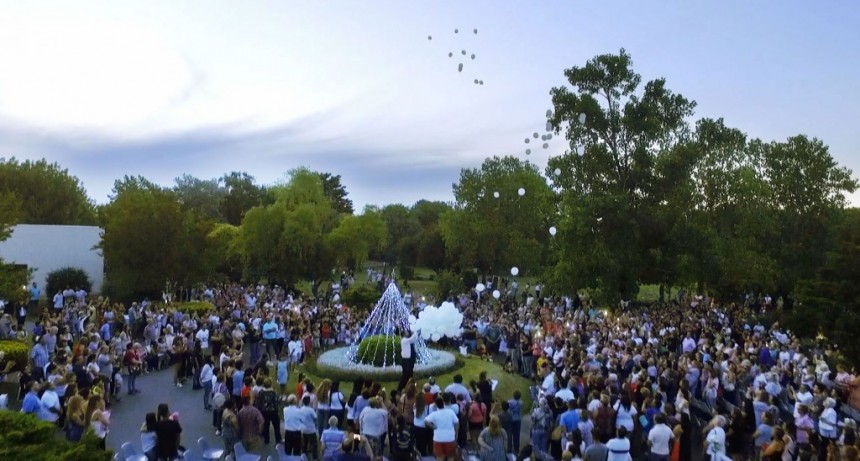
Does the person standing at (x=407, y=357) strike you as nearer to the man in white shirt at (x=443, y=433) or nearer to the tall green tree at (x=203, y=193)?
the man in white shirt at (x=443, y=433)

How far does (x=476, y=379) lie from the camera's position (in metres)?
17.1

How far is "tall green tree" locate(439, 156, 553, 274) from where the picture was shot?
163 ft

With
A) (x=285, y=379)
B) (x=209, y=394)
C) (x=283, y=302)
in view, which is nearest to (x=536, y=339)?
(x=285, y=379)

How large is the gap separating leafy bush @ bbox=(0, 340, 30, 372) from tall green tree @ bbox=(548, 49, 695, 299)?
1884 centimetres

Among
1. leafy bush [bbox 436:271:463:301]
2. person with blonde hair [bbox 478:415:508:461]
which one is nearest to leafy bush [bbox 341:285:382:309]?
leafy bush [bbox 436:271:463:301]

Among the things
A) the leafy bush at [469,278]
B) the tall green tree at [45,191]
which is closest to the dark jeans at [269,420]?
the leafy bush at [469,278]

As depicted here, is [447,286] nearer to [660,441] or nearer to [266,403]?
[266,403]

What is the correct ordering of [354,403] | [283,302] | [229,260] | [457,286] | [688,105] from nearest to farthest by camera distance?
1. [354,403]
2. [688,105]
3. [283,302]
4. [457,286]
5. [229,260]

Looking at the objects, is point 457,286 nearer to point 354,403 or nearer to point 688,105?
point 688,105

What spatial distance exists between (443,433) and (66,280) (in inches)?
1139

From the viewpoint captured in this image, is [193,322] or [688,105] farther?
[688,105]

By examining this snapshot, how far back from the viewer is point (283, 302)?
29922mm

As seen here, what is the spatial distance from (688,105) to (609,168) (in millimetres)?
4085

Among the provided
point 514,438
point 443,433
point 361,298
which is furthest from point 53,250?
point 443,433
